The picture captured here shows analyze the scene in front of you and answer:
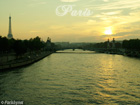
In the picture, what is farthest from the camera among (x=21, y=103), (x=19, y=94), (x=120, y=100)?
(x=19, y=94)

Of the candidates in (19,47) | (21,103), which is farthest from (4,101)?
(19,47)

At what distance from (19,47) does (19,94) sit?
28550 millimetres

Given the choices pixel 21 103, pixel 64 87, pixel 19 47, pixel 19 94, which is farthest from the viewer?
pixel 19 47

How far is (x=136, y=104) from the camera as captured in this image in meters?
14.8

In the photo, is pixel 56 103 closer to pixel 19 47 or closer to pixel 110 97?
pixel 110 97

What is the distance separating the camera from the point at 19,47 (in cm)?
4441

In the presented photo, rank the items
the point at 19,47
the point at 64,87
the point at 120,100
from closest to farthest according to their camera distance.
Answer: the point at 120,100, the point at 64,87, the point at 19,47

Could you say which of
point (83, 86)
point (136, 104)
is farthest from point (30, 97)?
point (136, 104)

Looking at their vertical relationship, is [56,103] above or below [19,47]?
below

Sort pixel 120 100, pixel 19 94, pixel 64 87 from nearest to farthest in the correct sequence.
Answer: pixel 120 100 → pixel 19 94 → pixel 64 87

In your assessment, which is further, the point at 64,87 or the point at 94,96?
the point at 64,87

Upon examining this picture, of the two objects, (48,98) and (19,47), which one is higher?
(19,47)

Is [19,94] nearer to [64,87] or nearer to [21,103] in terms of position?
[21,103]

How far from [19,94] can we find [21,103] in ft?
8.73
